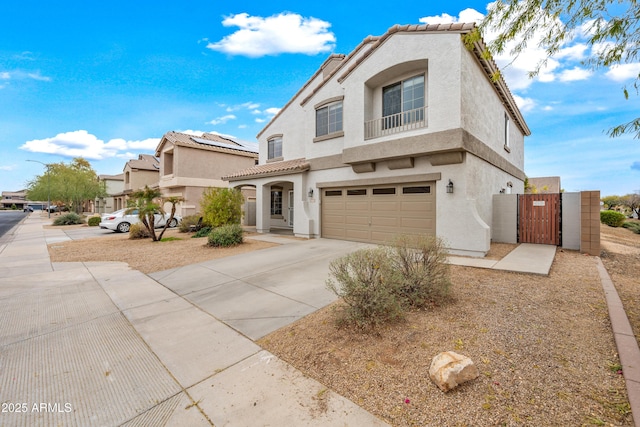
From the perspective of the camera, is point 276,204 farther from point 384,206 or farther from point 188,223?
point 384,206

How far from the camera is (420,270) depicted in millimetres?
4492

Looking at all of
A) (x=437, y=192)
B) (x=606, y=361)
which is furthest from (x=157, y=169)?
(x=606, y=361)

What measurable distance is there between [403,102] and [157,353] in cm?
1018

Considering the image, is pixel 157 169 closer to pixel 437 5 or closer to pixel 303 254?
pixel 303 254

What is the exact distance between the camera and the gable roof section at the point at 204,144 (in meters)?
22.0

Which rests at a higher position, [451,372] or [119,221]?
[119,221]

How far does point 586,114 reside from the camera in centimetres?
1443

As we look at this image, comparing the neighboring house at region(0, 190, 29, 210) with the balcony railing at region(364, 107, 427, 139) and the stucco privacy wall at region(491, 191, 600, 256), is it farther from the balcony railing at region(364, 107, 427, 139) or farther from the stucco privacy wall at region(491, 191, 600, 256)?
the stucco privacy wall at region(491, 191, 600, 256)

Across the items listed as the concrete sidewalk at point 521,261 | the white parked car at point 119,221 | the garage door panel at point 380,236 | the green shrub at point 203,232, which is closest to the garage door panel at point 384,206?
the garage door panel at point 380,236

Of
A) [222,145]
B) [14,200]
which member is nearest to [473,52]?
[222,145]

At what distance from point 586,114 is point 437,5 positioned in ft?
43.3

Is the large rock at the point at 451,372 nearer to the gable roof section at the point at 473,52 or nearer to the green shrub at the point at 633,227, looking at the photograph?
the gable roof section at the point at 473,52

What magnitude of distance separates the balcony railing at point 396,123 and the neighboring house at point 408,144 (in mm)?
37

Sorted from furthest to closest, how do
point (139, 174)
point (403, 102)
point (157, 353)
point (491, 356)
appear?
point (139, 174)
point (403, 102)
point (157, 353)
point (491, 356)
